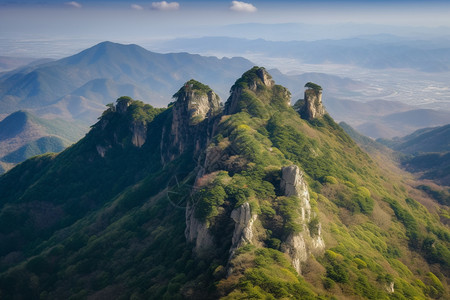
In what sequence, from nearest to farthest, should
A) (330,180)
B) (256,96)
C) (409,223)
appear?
(409,223) → (330,180) → (256,96)

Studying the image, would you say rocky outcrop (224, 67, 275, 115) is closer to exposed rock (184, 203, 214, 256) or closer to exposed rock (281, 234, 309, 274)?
exposed rock (184, 203, 214, 256)

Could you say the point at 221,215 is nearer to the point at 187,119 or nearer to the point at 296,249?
the point at 296,249

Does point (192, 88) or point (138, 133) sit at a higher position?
point (192, 88)

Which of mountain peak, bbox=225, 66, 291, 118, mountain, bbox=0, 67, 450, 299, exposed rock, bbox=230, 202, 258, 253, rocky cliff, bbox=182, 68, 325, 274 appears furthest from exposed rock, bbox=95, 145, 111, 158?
exposed rock, bbox=230, 202, 258, 253

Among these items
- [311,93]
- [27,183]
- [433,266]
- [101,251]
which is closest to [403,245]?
[433,266]

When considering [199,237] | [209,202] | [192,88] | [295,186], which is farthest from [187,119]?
[199,237]

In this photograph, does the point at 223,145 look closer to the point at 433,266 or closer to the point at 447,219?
the point at 433,266
